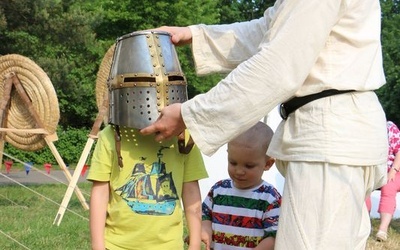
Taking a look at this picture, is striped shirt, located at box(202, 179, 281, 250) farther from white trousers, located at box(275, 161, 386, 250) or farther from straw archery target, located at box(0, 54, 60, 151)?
straw archery target, located at box(0, 54, 60, 151)

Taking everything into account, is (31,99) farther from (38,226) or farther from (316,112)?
(316,112)

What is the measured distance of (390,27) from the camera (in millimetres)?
36594

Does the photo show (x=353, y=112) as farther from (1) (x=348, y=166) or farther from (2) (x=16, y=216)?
(2) (x=16, y=216)

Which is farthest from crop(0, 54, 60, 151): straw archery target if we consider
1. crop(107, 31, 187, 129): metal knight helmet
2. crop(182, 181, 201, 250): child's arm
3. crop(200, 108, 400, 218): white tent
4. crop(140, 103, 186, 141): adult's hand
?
crop(140, 103, 186, 141): adult's hand

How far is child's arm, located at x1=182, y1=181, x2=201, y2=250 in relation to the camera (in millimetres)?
2992

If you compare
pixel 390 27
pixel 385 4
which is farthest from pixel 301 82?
pixel 385 4

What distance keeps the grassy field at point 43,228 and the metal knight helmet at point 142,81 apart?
3.29 m

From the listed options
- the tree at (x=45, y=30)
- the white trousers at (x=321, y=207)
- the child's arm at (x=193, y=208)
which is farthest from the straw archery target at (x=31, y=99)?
the tree at (x=45, y=30)

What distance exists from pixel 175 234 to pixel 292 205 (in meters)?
0.68

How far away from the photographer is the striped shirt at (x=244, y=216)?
318 centimetres

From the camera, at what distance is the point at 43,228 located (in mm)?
7191

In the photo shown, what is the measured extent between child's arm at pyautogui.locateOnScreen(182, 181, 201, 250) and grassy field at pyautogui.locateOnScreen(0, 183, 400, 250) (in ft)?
9.98

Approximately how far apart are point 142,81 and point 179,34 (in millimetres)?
466

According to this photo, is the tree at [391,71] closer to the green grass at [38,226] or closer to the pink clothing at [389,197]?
the green grass at [38,226]
